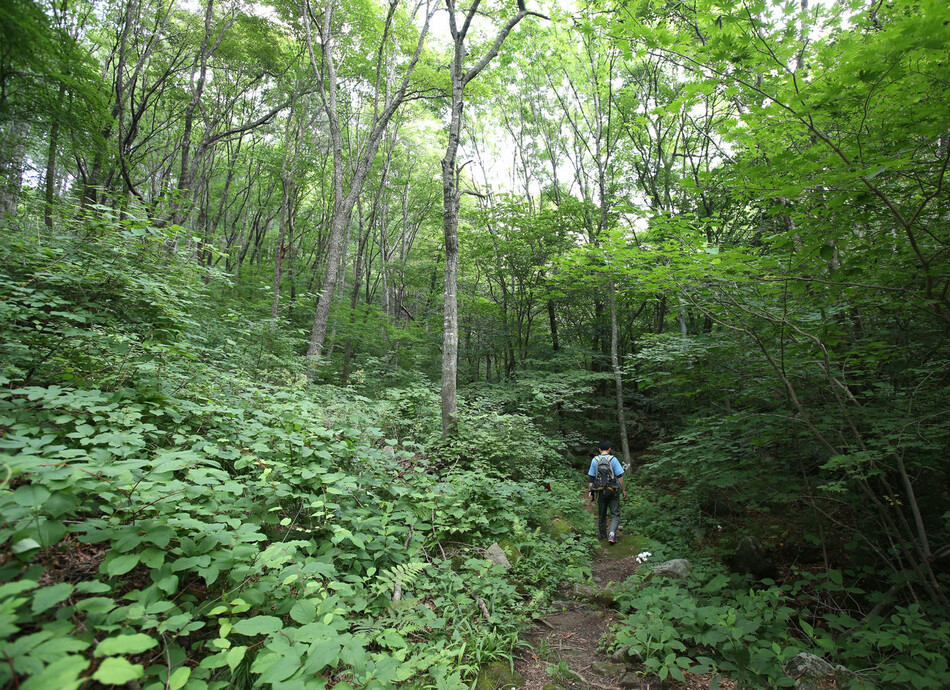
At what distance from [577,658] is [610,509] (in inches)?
133

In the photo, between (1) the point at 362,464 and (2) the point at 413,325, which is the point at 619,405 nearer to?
(2) the point at 413,325

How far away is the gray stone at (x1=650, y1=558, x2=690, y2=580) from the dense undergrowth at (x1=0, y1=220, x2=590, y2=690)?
35.6 inches

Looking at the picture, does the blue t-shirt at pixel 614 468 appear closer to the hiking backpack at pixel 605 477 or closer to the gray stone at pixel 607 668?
the hiking backpack at pixel 605 477

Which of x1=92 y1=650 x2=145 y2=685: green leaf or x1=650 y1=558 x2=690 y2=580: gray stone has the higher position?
x1=92 y1=650 x2=145 y2=685: green leaf

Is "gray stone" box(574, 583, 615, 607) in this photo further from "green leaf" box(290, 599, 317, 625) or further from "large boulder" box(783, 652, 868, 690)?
"green leaf" box(290, 599, 317, 625)

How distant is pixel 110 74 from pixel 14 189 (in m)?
7.11

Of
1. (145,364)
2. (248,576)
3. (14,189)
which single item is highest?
(14,189)

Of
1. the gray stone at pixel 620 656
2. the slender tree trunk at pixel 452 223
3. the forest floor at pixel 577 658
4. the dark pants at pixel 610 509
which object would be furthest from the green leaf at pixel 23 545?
the dark pants at pixel 610 509

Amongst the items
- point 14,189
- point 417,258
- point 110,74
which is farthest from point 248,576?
point 417,258

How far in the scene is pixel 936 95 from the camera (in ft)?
8.77

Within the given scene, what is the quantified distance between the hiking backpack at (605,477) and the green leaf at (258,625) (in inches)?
213

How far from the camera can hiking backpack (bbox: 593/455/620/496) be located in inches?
245

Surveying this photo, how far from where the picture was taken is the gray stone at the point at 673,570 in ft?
15.4

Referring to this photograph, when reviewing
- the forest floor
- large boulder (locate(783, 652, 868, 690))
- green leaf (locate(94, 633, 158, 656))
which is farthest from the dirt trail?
green leaf (locate(94, 633, 158, 656))
